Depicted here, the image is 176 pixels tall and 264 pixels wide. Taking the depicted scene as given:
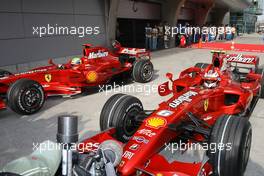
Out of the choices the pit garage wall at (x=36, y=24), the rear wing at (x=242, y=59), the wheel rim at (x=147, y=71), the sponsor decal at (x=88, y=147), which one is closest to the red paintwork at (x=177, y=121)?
the sponsor decal at (x=88, y=147)

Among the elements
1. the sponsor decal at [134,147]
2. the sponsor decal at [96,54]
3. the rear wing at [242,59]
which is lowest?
the sponsor decal at [134,147]

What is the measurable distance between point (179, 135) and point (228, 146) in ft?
2.60

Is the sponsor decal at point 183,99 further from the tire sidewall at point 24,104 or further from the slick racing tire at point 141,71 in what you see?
the slick racing tire at point 141,71

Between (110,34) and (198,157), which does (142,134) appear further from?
(110,34)

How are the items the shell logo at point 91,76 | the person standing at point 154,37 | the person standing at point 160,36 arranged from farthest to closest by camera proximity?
1. the person standing at point 160,36
2. the person standing at point 154,37
3. the shell logo at point 91,76

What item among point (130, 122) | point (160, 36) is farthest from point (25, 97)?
point (160, 36)

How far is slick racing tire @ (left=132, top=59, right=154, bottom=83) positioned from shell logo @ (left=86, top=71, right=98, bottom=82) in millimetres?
1375

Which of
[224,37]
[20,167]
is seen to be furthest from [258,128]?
[224,37]

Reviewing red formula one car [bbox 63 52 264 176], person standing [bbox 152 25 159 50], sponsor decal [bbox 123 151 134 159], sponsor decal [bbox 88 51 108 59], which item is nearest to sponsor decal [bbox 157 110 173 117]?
red formula one car [bbox 63 52 264 176]

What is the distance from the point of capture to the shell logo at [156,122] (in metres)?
3.12

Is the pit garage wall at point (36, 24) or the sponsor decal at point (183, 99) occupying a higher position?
the pit garage wall at point (36, 24)

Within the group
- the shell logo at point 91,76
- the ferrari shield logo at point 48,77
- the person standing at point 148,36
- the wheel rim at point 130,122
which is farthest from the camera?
the person standing at point 148,36

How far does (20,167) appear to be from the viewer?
5.72 feet

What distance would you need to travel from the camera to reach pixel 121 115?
137 inches
